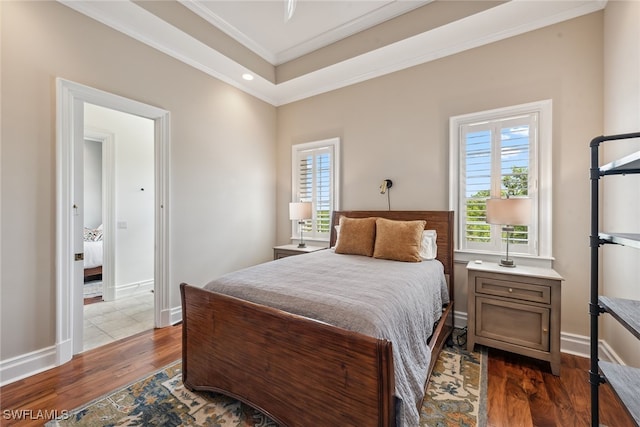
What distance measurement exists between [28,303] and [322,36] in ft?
12.3

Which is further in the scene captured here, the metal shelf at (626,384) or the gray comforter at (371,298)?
the gray comforter at (371,298)

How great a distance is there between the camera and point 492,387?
6.39 feet

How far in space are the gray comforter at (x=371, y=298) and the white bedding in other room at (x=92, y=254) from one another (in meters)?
4.00

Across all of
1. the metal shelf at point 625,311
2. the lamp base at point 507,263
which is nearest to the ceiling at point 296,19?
the lamp base at point 507,263

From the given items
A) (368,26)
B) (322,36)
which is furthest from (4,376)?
(368,26)

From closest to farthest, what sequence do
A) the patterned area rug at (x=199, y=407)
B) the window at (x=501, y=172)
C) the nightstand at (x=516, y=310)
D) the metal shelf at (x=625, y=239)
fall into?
the metal shelf at (x=625, y=239) → the patterned area rug at (x=199, y=407) → the nightstand at (x=516, y=310) → the window at (x=501, y=172)

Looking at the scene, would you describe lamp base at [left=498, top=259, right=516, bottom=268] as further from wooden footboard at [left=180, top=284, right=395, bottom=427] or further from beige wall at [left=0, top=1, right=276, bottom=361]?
beige wall at [left=0, top=1, right=276, bottom=361]

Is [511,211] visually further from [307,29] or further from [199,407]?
[307,29]

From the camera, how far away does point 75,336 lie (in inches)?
92.4

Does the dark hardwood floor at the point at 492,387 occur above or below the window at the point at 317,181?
below

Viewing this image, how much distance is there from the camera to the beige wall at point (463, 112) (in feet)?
7.83

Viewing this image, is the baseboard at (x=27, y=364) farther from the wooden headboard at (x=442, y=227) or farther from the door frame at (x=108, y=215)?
the wooden headboard at (x=442, y=227)

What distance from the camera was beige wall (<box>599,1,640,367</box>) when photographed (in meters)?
1.87

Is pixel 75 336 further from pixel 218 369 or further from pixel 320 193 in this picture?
pixel 320 193
